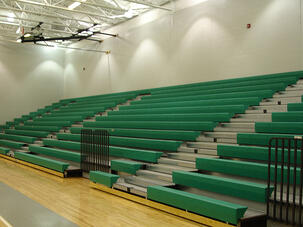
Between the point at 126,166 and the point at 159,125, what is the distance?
1268mm

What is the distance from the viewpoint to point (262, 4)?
5.78 meters

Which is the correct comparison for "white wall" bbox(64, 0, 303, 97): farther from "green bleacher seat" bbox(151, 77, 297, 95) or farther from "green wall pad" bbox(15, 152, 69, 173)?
"green wall pad" bbox(15, 152, 69, 173)

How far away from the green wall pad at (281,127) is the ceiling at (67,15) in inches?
180

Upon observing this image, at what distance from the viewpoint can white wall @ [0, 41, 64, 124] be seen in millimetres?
10945

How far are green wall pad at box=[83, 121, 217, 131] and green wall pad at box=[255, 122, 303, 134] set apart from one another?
94cm

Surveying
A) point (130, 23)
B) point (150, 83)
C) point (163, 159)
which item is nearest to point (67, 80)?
point (130, 23)

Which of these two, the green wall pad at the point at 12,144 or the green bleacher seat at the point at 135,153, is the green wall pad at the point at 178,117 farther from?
the green wall pad at the point at 12,144

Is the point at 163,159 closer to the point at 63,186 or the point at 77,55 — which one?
the point at 63,186

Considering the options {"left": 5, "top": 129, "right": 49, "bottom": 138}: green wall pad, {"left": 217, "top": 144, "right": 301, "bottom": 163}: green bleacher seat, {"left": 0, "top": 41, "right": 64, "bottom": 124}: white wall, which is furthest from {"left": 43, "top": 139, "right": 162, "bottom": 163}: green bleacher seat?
{"left": 0, "top": 41, "right": 64, "bottom": 124}: white wall

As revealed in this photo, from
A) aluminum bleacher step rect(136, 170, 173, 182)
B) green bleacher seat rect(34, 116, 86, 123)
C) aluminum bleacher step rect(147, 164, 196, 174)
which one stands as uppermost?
green bleacher seat rect(34, 116, 86, 123)

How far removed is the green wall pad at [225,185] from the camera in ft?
8.34

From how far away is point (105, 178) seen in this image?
154 inches

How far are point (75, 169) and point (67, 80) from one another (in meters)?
7.44

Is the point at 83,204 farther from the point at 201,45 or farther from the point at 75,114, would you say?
the point at 75,114
